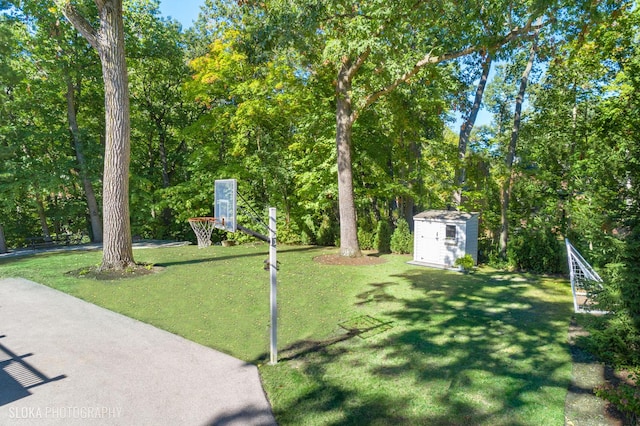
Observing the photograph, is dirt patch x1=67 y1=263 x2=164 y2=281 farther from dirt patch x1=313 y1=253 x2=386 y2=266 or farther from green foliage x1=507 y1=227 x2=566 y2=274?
green foliage x1=507 y1=227 x2=566 y2=274

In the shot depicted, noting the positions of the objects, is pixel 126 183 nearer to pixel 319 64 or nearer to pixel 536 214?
pixel 319 64

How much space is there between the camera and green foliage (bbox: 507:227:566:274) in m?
11.5

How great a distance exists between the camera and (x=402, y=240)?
50.5ft

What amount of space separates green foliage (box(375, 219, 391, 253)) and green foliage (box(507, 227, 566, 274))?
A: 4895 millimetres

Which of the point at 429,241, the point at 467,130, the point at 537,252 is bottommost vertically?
the point at 537,252

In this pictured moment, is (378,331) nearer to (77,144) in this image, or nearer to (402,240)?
(402,240)

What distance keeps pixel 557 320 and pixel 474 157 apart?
949 centimetres

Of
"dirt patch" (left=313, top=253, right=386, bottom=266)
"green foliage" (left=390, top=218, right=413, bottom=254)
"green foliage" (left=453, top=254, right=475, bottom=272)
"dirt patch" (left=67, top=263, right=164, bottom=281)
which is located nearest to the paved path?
"dirt patch" (left=67, top=263, right=164, bottom=281)

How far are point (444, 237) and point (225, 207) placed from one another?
802cm

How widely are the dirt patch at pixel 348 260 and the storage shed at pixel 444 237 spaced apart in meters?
1.45

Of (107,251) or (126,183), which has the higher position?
(126,183)

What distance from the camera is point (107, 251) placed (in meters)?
11.4

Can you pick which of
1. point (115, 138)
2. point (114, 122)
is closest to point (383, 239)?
point (115, 138)

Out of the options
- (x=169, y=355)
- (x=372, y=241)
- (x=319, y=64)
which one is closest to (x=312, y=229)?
Answer: (x=372, y=241)
